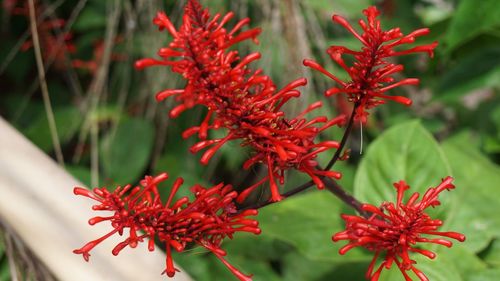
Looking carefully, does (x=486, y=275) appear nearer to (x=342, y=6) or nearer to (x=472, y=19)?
(x=472, y=19)

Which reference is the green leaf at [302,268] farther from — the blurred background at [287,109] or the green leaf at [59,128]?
the green leaf at [59,128]

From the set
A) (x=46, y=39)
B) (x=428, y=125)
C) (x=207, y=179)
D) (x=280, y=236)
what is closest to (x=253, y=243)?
(x=280, y=236)

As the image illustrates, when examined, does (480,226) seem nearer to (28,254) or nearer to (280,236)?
(280,236)

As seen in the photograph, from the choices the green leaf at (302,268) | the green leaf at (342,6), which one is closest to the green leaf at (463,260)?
the green leaf at (302,268)

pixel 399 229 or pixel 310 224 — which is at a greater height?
pixel 399 229

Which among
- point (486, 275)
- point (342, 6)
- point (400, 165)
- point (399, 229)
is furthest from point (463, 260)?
point (342, 6)
